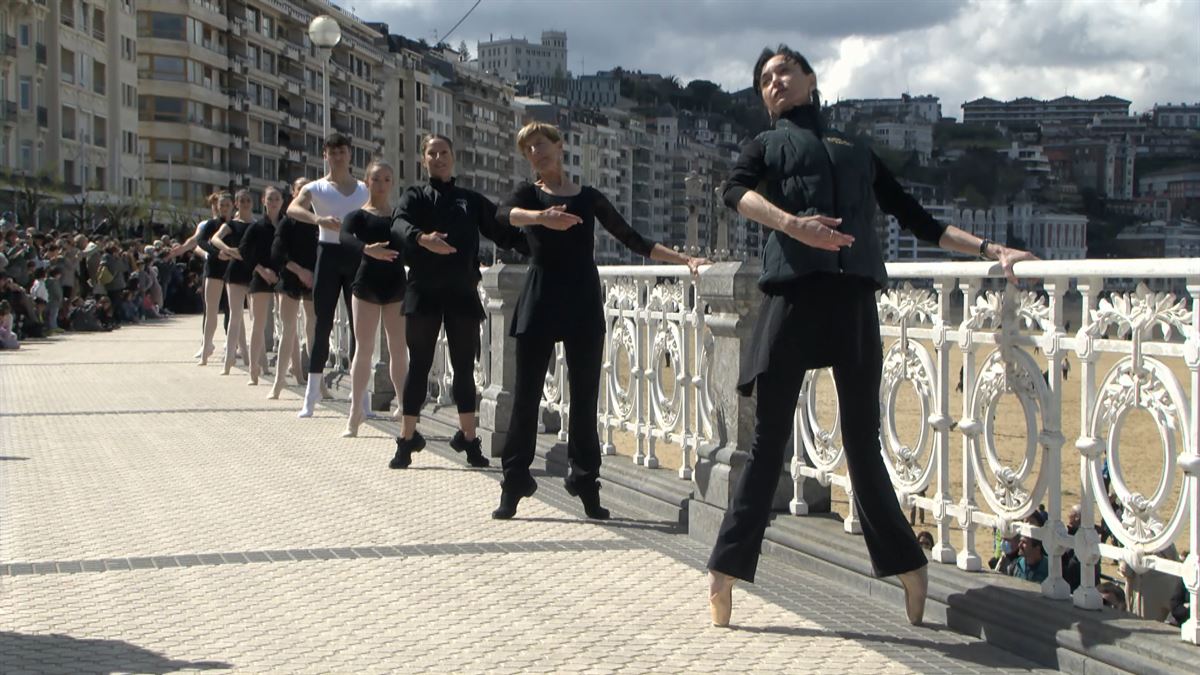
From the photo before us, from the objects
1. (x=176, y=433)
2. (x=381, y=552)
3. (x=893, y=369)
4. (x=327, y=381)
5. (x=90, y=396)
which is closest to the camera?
(x=893, y=369)

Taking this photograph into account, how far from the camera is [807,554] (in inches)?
281

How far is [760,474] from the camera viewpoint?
240 inches

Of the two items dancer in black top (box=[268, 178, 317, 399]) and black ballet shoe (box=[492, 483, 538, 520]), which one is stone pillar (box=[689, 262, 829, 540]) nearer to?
black ballet shoe (box=[492, 483, 538, 520])

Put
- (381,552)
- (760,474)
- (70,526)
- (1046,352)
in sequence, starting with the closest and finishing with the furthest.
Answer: (1046,352) → (760,474) → (381,552) → (70,526)

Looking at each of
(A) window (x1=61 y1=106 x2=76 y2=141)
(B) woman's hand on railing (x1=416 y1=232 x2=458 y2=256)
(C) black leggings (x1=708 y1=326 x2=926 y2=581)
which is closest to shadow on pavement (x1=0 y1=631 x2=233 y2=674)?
(C) black leggings (x1=708 y1=326 x2=926 y2=581)

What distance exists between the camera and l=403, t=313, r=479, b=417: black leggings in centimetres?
1055

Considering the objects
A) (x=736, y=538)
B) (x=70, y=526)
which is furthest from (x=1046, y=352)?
(x=70, y=526)

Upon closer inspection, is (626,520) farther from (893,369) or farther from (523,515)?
(893,369)

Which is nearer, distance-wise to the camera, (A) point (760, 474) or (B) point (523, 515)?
(A) point (760, 474)

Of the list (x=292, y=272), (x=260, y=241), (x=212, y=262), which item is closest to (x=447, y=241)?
(x=292, y=272)

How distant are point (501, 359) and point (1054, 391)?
236 inches

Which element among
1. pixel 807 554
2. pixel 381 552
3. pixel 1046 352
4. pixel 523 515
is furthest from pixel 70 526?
pixel 1046 352

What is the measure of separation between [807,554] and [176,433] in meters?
6.58

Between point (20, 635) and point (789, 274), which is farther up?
point (789, 274)
